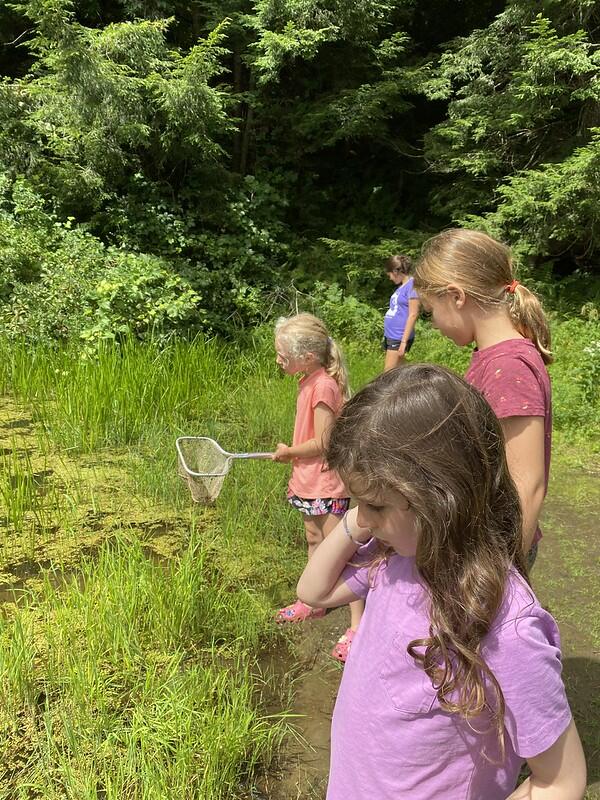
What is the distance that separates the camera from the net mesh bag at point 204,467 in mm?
3159

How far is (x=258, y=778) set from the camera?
2.25 m

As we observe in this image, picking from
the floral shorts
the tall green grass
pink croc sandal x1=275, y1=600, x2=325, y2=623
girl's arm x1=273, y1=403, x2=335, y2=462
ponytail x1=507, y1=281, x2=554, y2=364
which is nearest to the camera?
ponytail x1=507, y1=281, x2=554, y2=364

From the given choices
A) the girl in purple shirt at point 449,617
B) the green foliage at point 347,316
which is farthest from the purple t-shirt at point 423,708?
the green foliage at point 347,316

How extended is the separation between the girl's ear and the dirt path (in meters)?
1.68

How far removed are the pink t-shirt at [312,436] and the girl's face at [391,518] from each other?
182 cm

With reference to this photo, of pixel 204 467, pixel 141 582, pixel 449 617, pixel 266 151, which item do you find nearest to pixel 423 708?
pixel 449 617

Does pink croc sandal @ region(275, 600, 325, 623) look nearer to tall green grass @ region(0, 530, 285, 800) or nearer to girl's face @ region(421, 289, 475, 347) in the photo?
tall green grass @ region(0, 530, 285, 800)

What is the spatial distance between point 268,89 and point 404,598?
10605 millimetres

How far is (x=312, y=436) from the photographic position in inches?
116

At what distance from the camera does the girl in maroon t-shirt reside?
155cm

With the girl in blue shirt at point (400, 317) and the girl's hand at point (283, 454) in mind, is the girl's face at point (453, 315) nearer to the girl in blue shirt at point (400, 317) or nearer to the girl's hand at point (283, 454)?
the girl's hand at point (283, 454)

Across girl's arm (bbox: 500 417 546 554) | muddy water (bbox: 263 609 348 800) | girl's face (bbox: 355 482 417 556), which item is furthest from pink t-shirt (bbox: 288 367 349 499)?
girl's face (bbox: 355 482 417 556)

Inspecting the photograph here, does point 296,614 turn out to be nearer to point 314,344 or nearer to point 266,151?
point 314,344

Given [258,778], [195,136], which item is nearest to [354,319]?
[195,136]
